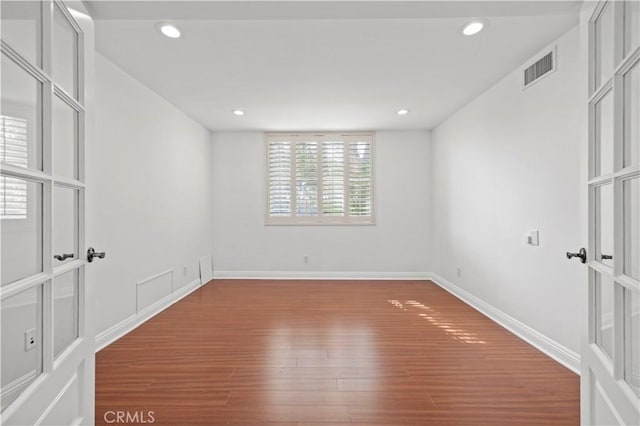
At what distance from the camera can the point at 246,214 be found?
16.9 ft

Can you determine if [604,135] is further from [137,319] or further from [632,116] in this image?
[137,319]

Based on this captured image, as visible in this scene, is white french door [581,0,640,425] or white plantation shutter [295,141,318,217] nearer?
white french door [581,0,640,425]

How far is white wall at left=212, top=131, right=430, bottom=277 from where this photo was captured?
507 centimetres

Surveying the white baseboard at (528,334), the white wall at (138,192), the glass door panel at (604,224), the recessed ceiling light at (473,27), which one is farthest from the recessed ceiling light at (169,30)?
the white baseboard at (528,334)

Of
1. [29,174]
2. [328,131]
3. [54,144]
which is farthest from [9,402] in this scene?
[328,131]

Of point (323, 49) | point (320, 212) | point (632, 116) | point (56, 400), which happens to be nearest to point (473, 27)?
point (323, 49)

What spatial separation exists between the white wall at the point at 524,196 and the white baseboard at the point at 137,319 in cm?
328

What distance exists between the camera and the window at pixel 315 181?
5.16 m

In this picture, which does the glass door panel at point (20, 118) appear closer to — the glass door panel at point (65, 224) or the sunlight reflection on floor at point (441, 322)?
the glass door panel at point (65, 224)

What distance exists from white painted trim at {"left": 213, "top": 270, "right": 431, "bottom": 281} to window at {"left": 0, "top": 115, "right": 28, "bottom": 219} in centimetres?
430

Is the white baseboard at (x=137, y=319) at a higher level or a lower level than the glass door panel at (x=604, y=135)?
lower

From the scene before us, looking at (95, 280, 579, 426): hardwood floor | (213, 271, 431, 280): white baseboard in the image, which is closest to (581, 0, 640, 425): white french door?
(95, 280, 579, 426): hardwood floor

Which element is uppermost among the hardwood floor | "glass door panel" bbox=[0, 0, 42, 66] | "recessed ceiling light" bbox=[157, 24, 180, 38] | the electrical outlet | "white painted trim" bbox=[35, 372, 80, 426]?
"recessed ceiling light" bbox=[157, 24, 180, 38]

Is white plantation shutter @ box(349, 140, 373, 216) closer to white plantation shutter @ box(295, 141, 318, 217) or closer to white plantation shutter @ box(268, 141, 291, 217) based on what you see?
white plantation shutter @ box(295, 141, 318, 217)
